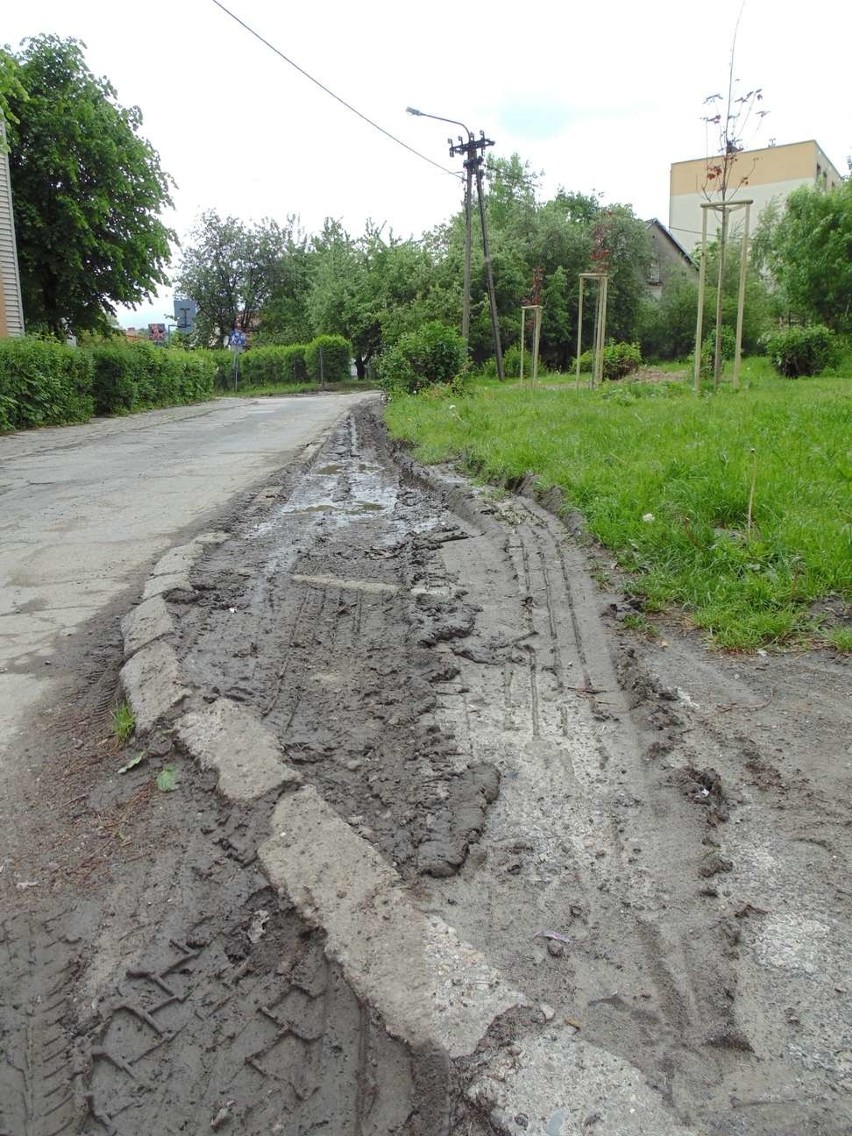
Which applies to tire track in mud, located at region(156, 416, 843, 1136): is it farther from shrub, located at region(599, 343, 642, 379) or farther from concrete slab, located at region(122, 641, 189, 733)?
shrub, located at region(599, 343, 642, 379)

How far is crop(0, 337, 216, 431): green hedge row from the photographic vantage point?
1694cm

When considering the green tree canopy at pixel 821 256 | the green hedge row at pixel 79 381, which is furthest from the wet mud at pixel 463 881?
the green tree canopy at pixel 821 256

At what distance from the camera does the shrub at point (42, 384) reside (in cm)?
1669

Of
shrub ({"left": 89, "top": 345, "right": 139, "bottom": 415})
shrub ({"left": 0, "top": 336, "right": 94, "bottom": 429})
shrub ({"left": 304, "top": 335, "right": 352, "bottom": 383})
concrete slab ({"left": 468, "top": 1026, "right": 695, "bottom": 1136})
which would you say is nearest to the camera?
concrete slab ({"left": 468, "top": 1026, "right": 695, "bottom": 1136})

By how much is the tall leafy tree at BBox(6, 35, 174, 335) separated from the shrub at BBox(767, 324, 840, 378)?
65.7ft

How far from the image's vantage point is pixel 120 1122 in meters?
1.57

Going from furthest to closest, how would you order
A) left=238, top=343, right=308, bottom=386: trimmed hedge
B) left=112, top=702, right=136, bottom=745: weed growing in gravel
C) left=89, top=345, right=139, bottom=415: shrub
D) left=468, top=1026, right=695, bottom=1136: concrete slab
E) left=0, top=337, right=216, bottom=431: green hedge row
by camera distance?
left=238, top=343, right=308, bottom=386: trimmed hedge < left=89, top=345, right=139, bottom=415: shrub < left=0, top=337, right=216, bottom=431: green hedge row < left=112, top=702, right=136, bottom=745: weed growing in gravel < left=468, top=1026, right=695, bottom=1136: concrete slab

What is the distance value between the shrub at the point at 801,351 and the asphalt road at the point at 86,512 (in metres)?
10.8

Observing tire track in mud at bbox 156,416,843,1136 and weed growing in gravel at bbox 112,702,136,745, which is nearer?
tire track in mud at bbox 156,416,843,1136

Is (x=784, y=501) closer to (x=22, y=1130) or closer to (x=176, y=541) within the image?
→ (x=176, y=541)

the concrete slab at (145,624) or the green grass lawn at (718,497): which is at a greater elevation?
the green grass lawn at (718,497)

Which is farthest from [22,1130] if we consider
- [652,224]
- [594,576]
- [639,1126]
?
[652,224]

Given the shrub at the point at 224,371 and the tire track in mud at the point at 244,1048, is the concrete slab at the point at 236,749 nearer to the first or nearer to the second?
the tire track in mud at the point at 244,1048

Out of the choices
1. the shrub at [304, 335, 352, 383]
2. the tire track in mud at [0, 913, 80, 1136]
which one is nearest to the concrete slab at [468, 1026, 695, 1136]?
the tire track in mud at [0, 913, 80, 1136]
